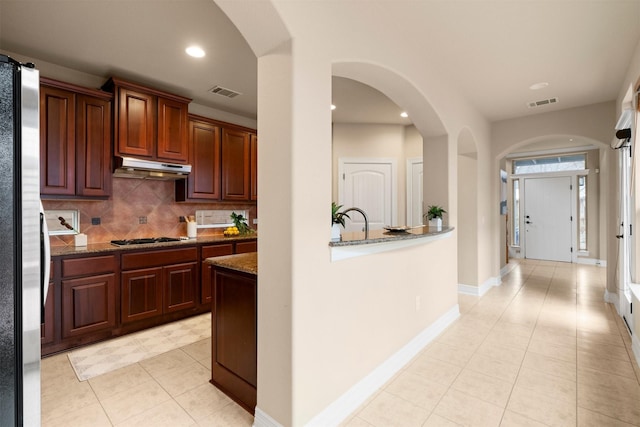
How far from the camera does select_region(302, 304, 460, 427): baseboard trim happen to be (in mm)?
1747

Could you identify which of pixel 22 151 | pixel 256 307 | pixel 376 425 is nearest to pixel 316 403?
pixel 376 425

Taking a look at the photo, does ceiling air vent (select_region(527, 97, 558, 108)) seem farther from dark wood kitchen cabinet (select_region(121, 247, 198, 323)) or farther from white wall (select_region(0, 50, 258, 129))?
white wall (select_region(0, 50, 258, 129))

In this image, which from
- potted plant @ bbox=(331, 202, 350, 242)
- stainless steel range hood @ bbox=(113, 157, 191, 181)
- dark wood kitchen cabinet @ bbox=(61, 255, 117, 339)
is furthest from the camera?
Result: stainless steel range hood @ bbox=(113, 157, 191, 181)

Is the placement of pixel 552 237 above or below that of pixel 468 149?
below

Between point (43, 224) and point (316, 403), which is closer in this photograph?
point (43, 224)

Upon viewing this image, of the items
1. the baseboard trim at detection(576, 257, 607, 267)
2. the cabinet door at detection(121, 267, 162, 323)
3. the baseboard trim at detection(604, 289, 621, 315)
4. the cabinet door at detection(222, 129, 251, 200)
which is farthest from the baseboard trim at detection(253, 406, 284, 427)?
the baseboard trim at detection(576, 257, 607, 267)

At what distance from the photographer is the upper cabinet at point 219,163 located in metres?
3.83

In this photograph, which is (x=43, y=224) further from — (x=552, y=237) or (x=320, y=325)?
(x=552, y=237)

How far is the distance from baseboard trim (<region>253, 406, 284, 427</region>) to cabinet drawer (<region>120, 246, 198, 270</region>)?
203 centimetres

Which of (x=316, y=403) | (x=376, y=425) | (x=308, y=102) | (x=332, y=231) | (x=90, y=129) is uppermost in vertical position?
(x=90, y=129)

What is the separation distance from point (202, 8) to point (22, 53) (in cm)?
193

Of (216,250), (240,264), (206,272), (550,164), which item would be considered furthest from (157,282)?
(550,164)

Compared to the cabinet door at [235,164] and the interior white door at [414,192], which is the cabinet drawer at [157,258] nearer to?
the cabinet door at [235,164]

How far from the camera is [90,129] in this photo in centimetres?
297
